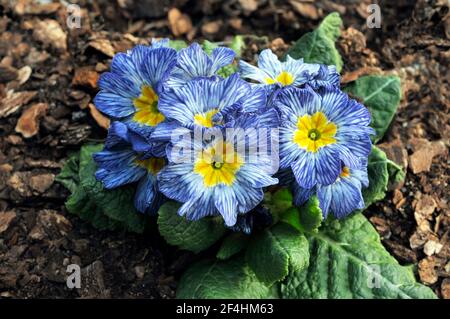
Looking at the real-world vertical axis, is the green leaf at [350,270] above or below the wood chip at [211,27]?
below

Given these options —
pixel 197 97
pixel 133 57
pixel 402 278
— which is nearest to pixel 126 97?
pixel 133 57

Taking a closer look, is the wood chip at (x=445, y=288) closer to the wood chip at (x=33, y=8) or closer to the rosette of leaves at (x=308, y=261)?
the rosette of leaves at (x=308, y=261)

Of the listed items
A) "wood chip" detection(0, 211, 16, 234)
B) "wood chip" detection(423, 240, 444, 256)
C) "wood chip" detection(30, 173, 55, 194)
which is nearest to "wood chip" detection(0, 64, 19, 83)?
"wood chip" detection(30, 173, 55, 194)

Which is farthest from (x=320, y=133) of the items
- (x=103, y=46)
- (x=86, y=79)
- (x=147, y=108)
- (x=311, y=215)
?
(x=103, y=46)

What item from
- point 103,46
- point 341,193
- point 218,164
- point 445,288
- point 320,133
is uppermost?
point 103,46

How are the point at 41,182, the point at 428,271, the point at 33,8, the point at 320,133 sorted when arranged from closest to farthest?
the point at 320,133
the point at 428,271
the point at 41,182
the point at 33,8

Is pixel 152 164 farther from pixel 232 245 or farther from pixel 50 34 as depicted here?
pixel 50 34

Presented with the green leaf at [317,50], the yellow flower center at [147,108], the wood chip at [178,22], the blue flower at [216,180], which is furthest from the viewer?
the wood chip at [178,22]

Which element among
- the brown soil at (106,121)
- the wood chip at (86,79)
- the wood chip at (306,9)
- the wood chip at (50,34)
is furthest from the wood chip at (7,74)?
the wood chip at (306,9)
